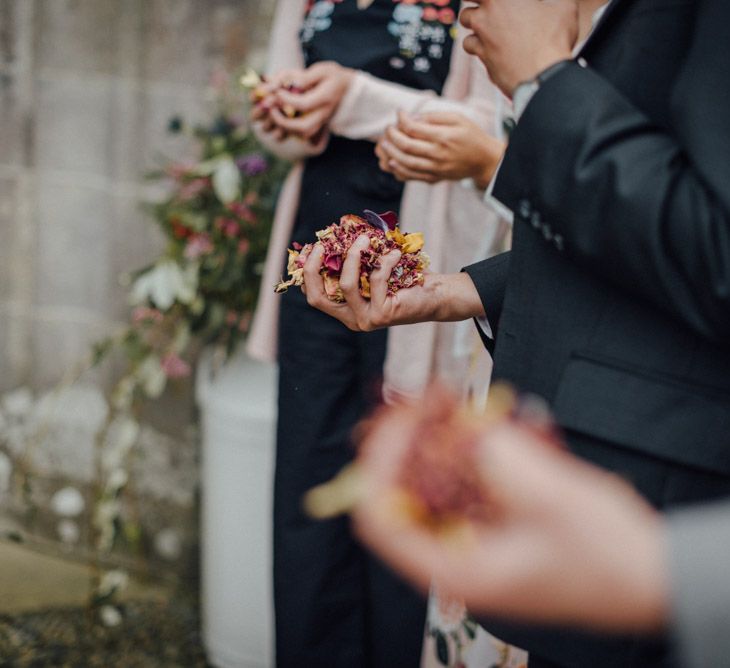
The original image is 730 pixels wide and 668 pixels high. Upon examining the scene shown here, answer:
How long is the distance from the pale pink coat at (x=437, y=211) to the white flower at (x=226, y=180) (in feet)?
1.11

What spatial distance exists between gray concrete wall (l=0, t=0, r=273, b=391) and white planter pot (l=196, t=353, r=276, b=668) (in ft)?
1.90

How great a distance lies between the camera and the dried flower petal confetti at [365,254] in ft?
3.29

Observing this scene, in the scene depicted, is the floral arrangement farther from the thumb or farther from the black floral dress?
the thumb

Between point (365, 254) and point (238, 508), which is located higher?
point (365, 254)

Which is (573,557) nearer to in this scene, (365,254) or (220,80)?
(365,254)

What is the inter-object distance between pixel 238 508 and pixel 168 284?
602 mm

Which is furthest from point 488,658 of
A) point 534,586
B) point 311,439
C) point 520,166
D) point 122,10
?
point 122,10

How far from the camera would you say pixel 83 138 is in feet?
7.91

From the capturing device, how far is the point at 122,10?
7.57 feet

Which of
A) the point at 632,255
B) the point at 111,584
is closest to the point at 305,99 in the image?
the point at 632,255

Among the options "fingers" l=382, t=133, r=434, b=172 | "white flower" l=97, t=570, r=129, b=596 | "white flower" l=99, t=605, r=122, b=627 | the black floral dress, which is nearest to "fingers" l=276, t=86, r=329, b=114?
the black floral dress

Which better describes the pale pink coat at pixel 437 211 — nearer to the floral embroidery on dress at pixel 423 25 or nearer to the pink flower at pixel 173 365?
the floral embroidery on dress at pixel 423 25

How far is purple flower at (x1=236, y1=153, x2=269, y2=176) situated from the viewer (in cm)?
198

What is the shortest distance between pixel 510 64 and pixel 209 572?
1741 mm
